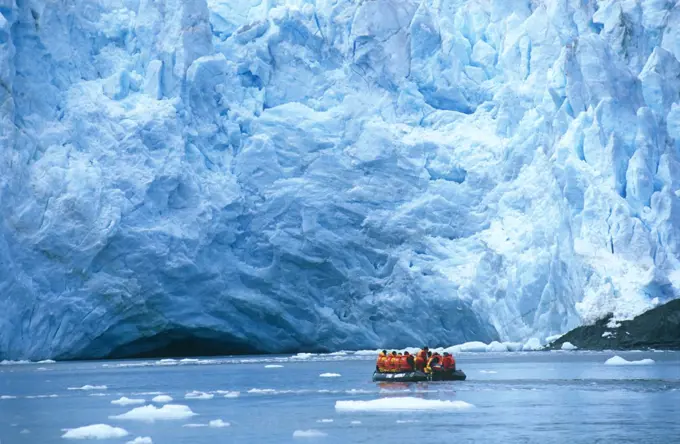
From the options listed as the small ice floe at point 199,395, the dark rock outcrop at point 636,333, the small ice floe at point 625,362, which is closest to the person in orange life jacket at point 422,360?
the small ice floe at point 199,395

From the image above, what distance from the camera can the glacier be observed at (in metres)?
34.0

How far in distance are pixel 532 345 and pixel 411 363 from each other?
1000cm

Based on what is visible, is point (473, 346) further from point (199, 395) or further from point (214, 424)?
point (214, 424)

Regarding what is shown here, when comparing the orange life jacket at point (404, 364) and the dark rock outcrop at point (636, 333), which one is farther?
the dark rock outcrop at point (636, 333)

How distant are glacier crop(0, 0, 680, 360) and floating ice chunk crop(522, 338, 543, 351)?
454mm

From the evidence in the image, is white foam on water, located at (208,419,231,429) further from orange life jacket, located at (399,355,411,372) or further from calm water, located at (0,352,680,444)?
orange life jacket, located at (399,355,411,372)

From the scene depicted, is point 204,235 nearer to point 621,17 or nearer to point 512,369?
point 512,369

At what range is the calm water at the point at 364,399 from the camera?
14859mm

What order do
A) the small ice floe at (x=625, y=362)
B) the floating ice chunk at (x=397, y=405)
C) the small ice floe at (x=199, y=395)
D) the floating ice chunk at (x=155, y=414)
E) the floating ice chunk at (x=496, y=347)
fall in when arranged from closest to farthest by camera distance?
the floating ice chunk at (x=155, y=414) → the floating ice chunk at (x=397, y=405) → the small ice floe at (x=199, y=395) → the small ice floe at (x=625, y=362) → the floating ice chunk at (x=496, y=347)

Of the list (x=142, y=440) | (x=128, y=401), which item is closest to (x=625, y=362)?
(x=128, y=401)

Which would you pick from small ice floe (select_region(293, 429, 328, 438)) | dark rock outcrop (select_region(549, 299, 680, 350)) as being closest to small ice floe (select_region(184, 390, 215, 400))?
small ice floe (select_region(293, 429, 328, 438))

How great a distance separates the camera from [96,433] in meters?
14.9

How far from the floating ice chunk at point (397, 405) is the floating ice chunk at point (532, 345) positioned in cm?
1555

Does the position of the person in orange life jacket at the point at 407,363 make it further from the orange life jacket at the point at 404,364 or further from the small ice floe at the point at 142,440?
the small ice floe at the point at 142,440
